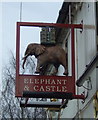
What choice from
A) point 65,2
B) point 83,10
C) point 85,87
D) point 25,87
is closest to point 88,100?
point 85,87

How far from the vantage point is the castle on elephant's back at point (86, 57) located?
10375 millimetres

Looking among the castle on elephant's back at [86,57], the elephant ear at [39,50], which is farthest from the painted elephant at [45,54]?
the castle on elephant's back at [86,57]

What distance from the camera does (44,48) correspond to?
1134 cm


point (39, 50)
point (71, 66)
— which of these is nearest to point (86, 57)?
point (71, 66)

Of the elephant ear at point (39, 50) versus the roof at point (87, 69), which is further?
the elephant ear at point (39, 50)

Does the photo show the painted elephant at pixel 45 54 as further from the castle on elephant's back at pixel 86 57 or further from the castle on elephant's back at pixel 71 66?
the castle on elephant's back at pixel 86 57

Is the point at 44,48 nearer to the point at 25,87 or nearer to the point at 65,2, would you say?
the point at 25,87

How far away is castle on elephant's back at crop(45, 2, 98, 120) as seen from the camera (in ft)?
34.0

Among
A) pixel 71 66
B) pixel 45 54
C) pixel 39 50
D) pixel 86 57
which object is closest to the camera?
pixel 71 66

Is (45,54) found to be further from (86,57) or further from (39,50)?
(86,57)

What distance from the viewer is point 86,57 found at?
1170 centimetres

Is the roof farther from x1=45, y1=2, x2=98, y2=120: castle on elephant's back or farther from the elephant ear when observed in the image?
the elephant ear

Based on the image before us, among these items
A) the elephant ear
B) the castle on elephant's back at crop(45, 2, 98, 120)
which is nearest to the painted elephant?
the elephant ear

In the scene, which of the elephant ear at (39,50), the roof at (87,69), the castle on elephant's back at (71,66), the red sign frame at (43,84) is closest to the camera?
the roof at (87,69)
